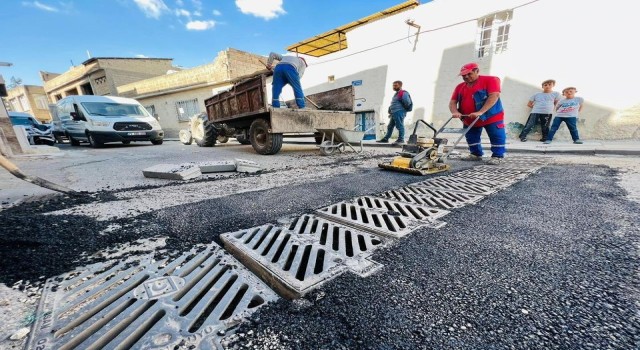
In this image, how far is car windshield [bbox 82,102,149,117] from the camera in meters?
8.98

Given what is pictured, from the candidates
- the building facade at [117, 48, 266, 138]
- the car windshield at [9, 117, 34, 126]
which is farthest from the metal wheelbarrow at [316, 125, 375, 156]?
the car windshield at [9, 117, 34, 126]

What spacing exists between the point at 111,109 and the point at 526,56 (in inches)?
562

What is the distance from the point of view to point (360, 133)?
5.90m

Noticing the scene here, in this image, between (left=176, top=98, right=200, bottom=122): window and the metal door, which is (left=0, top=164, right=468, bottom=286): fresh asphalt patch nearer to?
the metal door

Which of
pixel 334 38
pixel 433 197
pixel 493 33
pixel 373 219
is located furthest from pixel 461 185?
pixel 334 38

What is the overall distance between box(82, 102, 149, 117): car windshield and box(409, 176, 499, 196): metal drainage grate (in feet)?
37.3

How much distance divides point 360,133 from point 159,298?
535 cm

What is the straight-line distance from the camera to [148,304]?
41.0 inches

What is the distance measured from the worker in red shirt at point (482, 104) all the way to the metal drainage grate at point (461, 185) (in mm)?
1514

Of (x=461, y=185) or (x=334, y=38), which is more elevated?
(x=334, y=38)

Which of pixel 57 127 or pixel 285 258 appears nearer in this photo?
pixel 285 258

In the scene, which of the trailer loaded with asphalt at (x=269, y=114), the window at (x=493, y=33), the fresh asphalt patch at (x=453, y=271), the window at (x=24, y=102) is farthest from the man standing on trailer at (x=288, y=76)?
the window at (x=24, y=102)

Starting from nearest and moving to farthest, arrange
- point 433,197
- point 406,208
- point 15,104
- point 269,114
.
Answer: point 406,208 → point 433,197 → point 269,114 → point 15,104

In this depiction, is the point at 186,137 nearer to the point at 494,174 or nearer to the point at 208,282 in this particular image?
the point at 208,282
